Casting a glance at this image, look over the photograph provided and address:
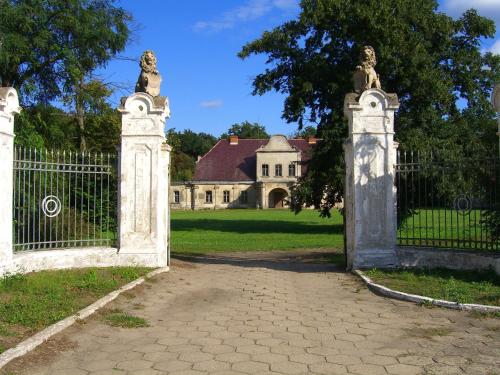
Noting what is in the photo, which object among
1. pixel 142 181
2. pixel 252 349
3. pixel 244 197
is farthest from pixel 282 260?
pixel 244 197

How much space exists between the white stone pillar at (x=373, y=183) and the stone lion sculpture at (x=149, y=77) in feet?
13.7

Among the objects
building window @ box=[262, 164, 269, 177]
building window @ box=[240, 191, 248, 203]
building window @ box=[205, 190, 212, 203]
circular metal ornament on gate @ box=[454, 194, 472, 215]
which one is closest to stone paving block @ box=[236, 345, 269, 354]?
circular metal ornament on gate @ box=[454, 194, 472, 215]

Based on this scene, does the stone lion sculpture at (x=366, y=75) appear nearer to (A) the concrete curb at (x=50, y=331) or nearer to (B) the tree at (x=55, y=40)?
(A) the concrete curb at (x=50, y=331)

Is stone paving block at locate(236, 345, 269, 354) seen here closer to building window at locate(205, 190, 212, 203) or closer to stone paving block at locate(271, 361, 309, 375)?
stone paving block at locate(271, 361, 309, 375)

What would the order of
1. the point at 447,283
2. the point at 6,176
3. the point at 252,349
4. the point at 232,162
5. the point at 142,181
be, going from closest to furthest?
the point at 252,349 → the point at 447,283 → the point at 6,176 → the point at 142,181 → the point at 232,162

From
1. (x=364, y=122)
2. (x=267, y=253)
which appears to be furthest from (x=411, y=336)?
(x=267, y=253)

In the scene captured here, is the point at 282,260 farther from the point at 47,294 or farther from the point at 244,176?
the point at 244,176

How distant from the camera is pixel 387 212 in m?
11.0

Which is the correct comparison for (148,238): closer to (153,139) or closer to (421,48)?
(153,139)

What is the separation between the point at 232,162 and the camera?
227 feet

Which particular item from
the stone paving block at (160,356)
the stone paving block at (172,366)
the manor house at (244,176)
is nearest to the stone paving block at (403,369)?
the stone paving block at (172,366)

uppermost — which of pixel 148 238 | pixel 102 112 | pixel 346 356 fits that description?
pixel 102 112

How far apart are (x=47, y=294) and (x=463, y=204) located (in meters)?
7.62

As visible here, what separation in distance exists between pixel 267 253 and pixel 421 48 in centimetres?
1160
